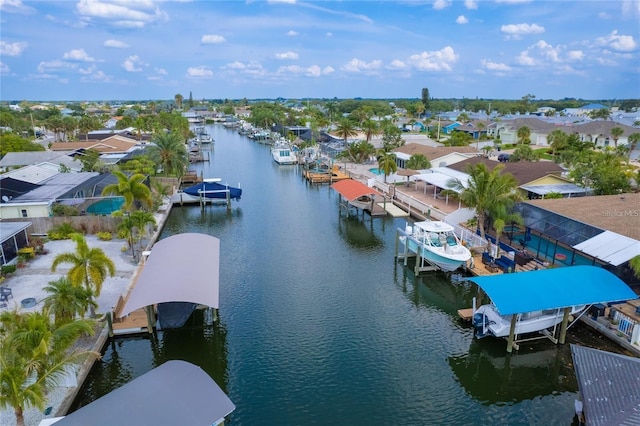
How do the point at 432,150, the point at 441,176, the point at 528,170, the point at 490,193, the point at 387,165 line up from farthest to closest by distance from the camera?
the point at 432,150 → the point at 387,165 → the point at 441,176 → the point at 528,170 → the point at 490,193

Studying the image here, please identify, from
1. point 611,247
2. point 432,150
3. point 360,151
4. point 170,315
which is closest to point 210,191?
point 170,315

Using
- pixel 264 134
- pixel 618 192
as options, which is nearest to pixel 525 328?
pixel 618 192

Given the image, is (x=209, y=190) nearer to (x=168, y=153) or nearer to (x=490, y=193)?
(x=168, y=153)

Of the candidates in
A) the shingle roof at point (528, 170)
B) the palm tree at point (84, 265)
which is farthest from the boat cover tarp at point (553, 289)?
the shingle roof at point (528, 170)

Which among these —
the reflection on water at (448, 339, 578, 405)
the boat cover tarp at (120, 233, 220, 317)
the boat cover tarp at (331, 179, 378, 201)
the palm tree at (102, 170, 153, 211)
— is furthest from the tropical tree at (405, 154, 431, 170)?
the reflection on water at (448, 339, 578, 405)

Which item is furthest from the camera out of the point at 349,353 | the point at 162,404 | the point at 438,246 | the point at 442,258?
the point at 438,246

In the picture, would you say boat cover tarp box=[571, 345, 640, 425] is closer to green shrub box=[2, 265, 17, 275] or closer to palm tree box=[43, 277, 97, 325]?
palm tree box=[43, 277, 97, 325]

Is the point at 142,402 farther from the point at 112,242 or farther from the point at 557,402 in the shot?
the point at 112,242
